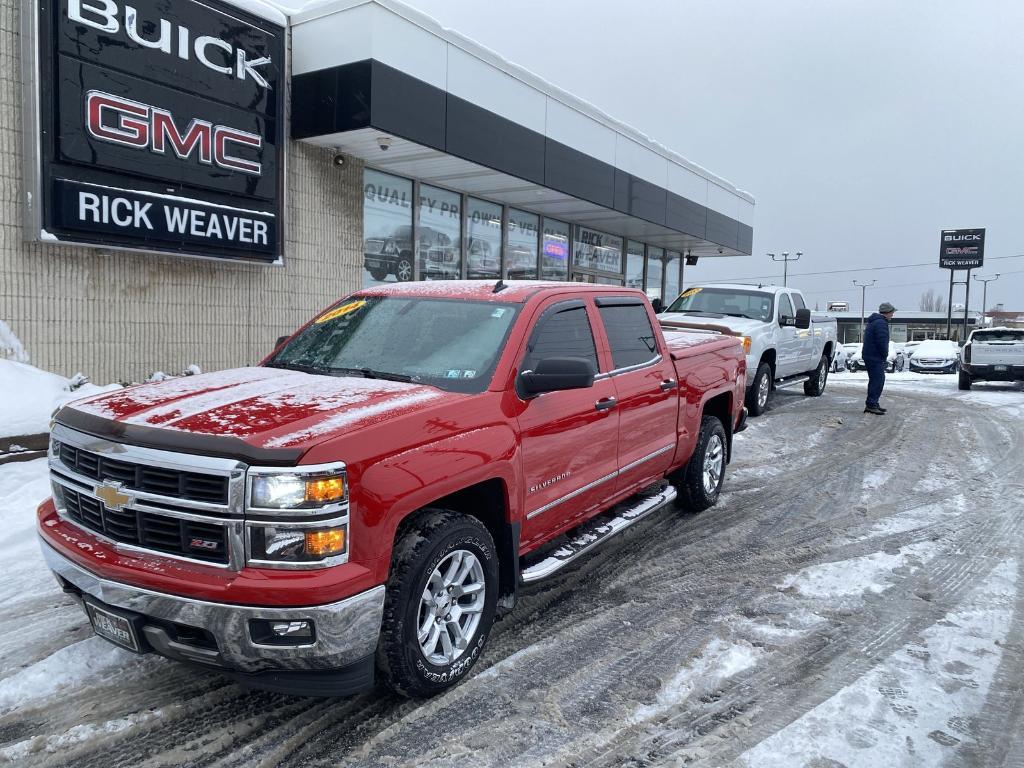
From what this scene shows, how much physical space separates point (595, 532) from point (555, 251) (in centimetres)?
1335

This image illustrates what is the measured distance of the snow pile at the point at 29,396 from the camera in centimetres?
636

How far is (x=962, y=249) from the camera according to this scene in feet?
152

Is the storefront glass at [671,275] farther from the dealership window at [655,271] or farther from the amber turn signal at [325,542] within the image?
the amber turn signal at [325,542]

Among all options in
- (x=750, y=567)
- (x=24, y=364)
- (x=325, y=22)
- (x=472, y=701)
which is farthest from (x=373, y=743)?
(x=325, y=22)

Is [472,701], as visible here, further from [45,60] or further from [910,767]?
[45,60]

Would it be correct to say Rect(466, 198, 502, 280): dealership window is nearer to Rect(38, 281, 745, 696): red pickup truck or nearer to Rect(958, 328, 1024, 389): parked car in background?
Rect(38, 281, 745, 696): red pickup truck

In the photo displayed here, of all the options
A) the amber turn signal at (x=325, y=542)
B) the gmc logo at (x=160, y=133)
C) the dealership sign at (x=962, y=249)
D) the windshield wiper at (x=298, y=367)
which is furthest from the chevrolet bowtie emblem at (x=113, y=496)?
the dealership sign at (x=962, y=249)

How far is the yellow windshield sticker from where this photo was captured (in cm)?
468

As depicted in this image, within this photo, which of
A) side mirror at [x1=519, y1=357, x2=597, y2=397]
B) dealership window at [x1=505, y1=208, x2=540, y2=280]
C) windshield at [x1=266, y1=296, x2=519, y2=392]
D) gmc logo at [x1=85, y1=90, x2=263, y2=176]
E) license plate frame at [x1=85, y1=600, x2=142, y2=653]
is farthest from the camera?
dealership window at [x1=505, y1=208, x2=540, y2=280]

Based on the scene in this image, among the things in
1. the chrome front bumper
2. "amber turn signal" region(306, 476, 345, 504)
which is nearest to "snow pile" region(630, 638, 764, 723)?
the chrome front bumper

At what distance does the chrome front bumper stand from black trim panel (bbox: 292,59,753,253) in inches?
317

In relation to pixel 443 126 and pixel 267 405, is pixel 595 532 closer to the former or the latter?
pixel 267 405

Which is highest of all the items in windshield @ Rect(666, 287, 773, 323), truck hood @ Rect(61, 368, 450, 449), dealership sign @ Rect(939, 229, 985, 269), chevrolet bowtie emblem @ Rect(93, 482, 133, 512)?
dealership sign @ Rect(939, 229, 985, 269)

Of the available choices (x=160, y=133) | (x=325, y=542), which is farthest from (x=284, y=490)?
(x=160, y=133)
